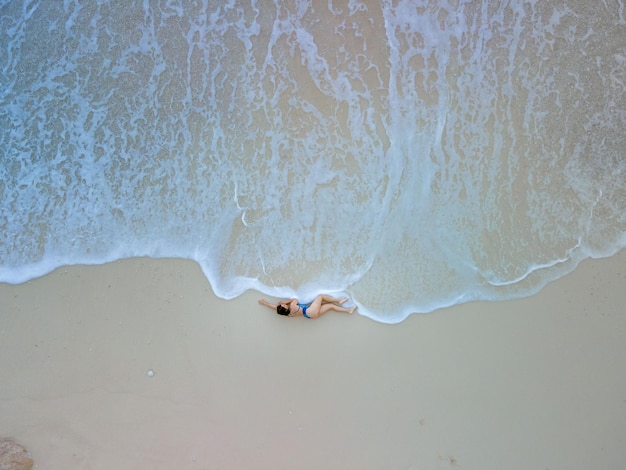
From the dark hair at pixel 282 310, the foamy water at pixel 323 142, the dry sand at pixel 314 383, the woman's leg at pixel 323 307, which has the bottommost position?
the dry sand at pixel 314 383

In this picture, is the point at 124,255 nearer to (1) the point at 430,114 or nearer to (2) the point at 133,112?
(2) the point at 133,112

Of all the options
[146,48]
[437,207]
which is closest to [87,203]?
[146,48]

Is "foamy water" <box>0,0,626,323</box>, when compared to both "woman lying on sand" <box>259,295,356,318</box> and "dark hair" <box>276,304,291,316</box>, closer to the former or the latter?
"woman lying on sand" <box>259,295,356,318</box>

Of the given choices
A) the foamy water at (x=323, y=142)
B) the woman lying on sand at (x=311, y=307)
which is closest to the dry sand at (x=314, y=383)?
the woman lying on sand at (x=311, y=307)

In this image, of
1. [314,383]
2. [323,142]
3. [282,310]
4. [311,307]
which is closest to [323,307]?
[311,307]

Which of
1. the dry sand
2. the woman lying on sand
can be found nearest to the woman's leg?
the woman lying on sand

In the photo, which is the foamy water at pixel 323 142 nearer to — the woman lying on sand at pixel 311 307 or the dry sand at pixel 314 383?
the woman lying on sand at pixel 311 307
